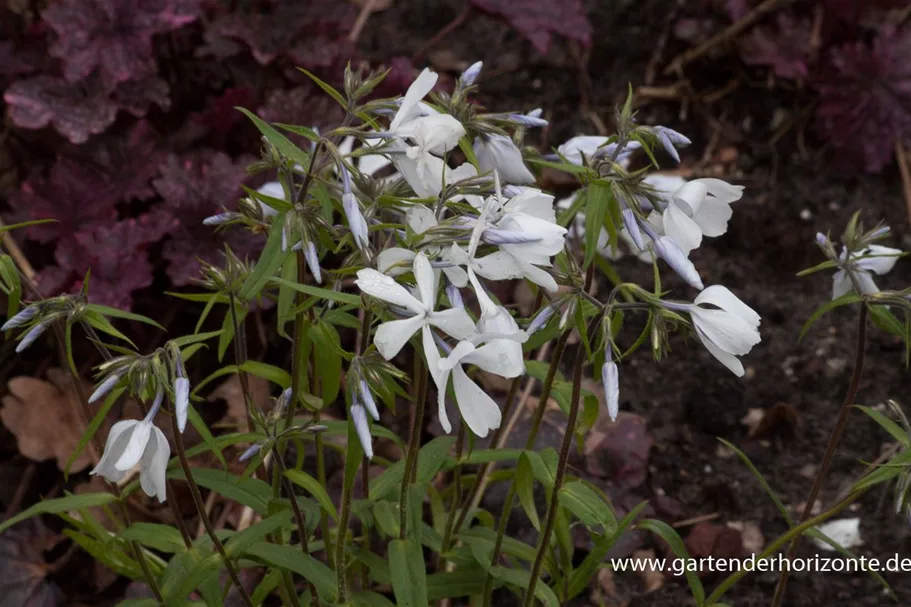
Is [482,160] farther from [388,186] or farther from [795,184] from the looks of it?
[795,184]

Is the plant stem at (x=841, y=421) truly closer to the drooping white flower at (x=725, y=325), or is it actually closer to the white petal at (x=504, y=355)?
the drooping white flower at (x=725, y=325)

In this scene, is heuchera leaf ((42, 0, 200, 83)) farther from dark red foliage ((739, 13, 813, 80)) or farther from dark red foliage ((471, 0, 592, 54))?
dark red foliage ((739, 13, 813, 80))

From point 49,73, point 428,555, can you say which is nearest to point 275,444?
point 428,555

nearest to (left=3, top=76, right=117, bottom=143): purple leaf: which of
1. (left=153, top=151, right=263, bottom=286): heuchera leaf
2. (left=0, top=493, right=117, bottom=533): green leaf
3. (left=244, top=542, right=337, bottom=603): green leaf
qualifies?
(left=153, top=151, right=263, bottom=286): heuchera leaf

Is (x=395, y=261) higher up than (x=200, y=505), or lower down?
higher up

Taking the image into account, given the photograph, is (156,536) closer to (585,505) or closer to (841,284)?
(585,505)

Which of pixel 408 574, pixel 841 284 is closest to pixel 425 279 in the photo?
pixel 408 574
